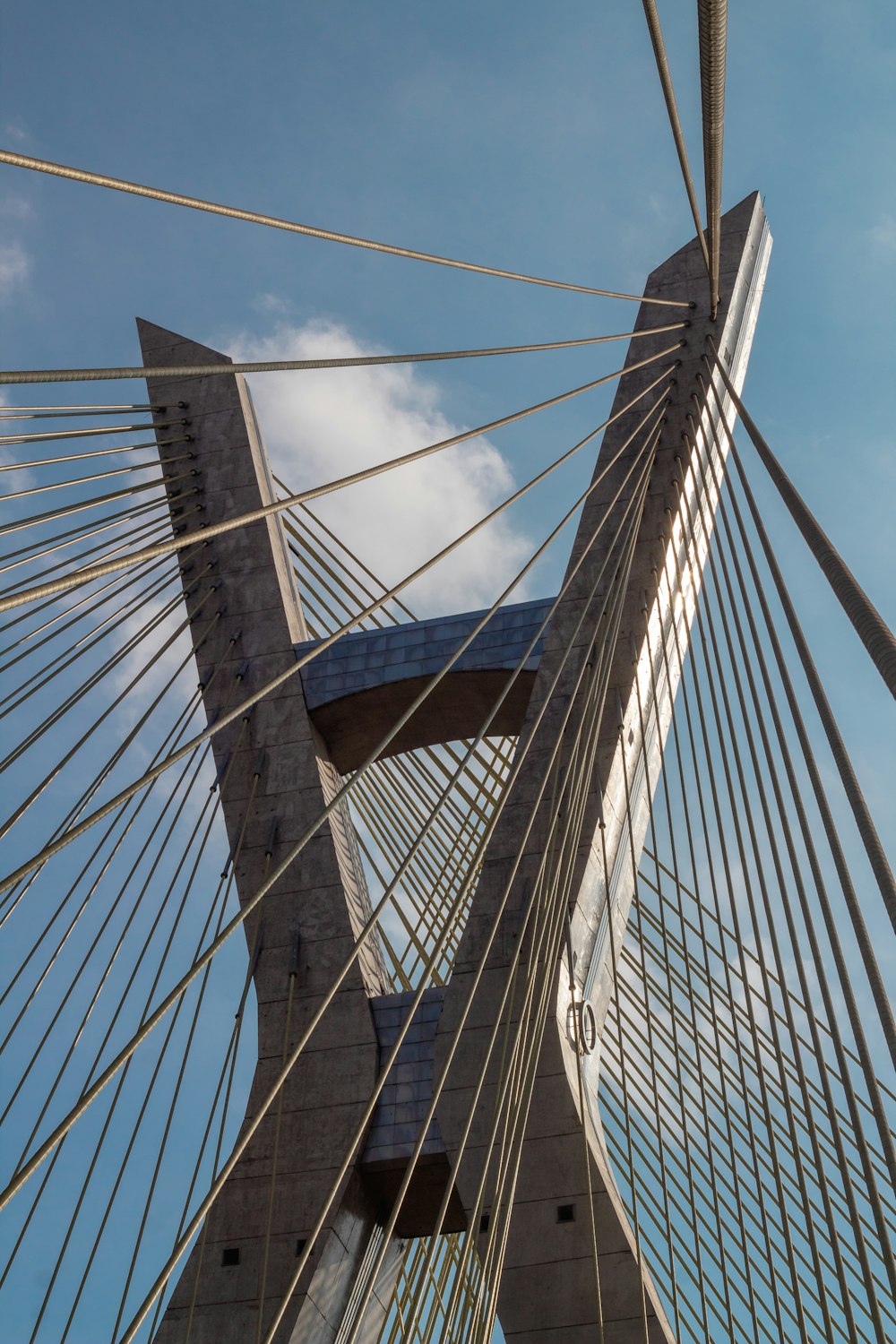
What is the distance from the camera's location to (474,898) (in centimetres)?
1052

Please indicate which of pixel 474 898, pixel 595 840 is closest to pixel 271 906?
pixel 474 898

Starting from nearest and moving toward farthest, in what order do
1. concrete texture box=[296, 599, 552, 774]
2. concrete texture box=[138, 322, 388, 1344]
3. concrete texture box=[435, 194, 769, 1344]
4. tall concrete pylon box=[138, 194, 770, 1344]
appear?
concrete texture box=[435, 194, 769, 1344] → tall concrete pylon box=[138, 194, 770, 1344] → concrete texture box=[138, 322, 388, 1344] → concrete texture box=[296, 599, 552, 774]

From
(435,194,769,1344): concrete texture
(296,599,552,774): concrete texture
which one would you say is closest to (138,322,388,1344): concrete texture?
(296,599,552,774): concrete texture

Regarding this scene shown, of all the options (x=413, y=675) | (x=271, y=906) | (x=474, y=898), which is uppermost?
(x=413, y=675)

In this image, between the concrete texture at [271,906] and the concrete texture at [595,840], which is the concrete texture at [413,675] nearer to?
the concrete texture at [271,906]

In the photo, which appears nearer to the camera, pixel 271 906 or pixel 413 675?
pixel 271 906

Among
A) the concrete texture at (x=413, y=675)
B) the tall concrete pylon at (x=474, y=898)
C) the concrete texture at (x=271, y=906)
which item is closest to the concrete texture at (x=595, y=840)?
the tall concrete pylon at (x=474, y=898)

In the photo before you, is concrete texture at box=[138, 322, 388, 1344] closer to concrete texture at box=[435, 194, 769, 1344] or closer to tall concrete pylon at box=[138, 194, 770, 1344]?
tall concrete pylon at box=[138, 194, 770, 1344]

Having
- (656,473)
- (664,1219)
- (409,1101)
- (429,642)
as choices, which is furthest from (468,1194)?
(656,473)

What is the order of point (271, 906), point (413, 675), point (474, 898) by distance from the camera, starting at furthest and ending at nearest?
point (413, 675) → point (271, 906) → point (474, 898)

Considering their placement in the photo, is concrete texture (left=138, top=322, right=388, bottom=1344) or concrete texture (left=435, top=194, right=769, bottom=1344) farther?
concrete texture (left=138, top=322, right=388, bottom=1344)

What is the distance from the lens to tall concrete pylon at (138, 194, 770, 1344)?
31.7 ft

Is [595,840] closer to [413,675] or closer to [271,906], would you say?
[413,675]

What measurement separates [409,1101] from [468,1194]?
29.9 inches
